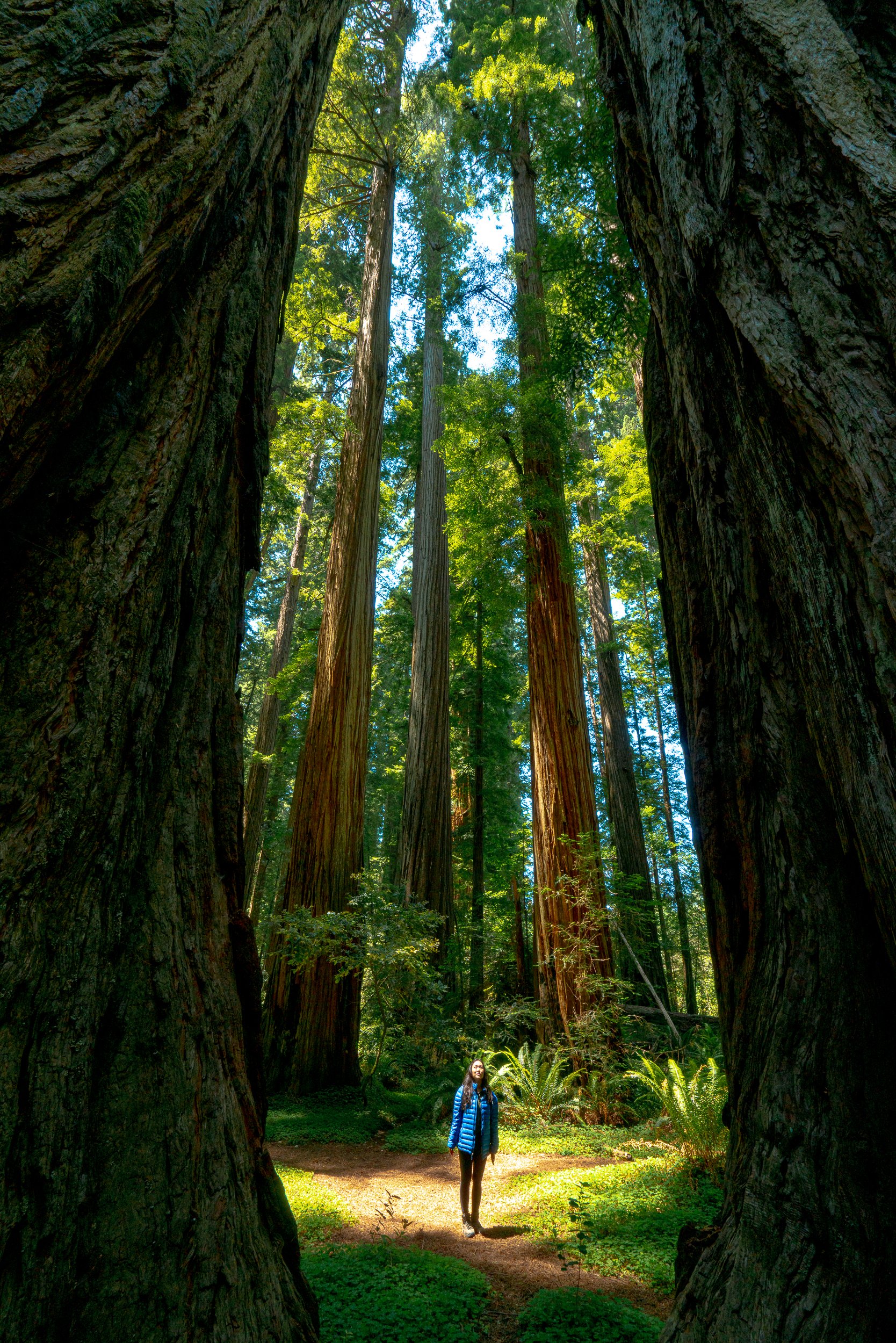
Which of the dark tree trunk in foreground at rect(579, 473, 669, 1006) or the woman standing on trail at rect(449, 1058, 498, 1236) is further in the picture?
the dark tree trunk in foreground at rect(579, 473, 669, 1006)

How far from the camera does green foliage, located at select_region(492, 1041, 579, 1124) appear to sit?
24.1ft

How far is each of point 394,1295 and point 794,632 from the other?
3567mm

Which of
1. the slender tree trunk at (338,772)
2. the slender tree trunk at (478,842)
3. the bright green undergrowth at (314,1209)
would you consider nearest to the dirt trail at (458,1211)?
the bright green undergrowth at (314,1209)

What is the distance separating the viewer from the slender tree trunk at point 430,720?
1125 cm

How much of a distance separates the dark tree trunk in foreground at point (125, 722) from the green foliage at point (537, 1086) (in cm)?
603

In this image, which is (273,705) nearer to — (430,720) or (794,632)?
(430,720)

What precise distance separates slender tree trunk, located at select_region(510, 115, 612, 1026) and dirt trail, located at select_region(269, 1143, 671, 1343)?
2.09 m

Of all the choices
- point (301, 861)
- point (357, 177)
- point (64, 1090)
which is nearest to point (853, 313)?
point (64, 1090)

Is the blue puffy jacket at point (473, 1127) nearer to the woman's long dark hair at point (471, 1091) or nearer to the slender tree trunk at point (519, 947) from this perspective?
the woman's long dark hair at point (471, 1091)

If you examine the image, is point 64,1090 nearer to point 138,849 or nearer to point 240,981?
point 138,849

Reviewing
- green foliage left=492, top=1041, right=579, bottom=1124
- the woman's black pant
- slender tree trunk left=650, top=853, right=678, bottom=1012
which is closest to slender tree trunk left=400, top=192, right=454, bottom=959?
green foliage left=492, top=1041, right=579, bottom=1124

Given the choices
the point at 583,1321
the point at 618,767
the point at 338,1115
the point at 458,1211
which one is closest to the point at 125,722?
the point at 583,1321

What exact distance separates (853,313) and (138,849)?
2359 mm

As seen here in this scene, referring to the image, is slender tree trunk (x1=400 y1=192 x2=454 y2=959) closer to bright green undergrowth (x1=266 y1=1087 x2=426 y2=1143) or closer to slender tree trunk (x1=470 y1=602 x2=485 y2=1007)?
slender tree trunk (x1=470 y1=602 x2=485 y2=1007)
